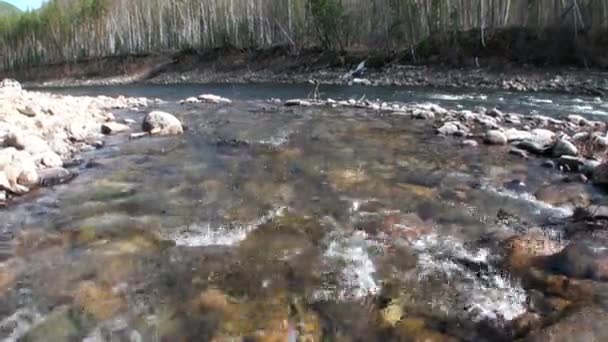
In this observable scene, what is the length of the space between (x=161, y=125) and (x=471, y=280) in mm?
10810

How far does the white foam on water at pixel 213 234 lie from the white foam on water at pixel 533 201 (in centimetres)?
389

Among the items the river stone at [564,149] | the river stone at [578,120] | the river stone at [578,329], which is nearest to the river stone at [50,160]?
the river stone at [578,329]

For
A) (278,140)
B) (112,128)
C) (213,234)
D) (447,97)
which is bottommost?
(213,234)

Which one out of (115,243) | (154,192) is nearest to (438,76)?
(154,192)

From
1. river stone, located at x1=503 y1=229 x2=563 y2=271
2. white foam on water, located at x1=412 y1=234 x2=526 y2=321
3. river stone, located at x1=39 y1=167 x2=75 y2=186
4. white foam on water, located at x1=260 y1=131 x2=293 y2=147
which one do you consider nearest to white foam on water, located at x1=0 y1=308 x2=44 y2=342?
white foam on water, located at x1=412 y1=234 x2=526 y2=321

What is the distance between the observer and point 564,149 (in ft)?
35.1

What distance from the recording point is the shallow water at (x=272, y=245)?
195 inches

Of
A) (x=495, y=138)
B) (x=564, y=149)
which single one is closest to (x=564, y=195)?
(x=564, y=149)

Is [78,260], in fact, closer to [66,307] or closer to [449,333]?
[66,307]

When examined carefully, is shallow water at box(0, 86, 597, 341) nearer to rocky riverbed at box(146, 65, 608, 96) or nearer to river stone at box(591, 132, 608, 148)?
river stone at box(591, 132, 608, 148)

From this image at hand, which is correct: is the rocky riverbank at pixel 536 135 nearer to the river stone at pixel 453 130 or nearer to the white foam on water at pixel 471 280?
the river stone at pixel 453 130

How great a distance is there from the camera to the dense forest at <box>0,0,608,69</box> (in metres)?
33.7

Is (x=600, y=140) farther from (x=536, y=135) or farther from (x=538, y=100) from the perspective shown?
(x=538, y=100)

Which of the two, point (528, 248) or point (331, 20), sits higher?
point (331, 20)
